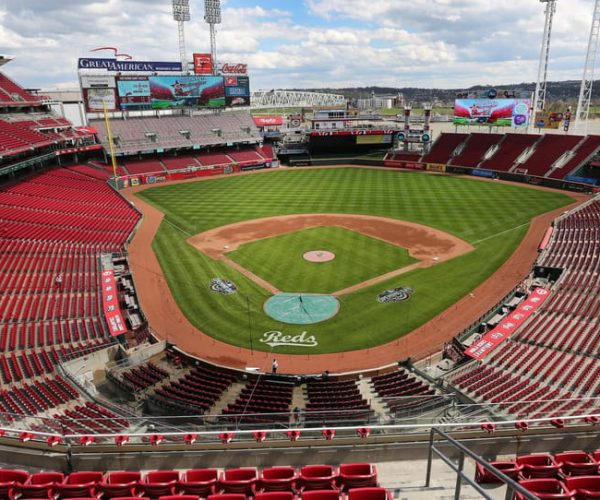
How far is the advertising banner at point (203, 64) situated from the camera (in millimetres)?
89887

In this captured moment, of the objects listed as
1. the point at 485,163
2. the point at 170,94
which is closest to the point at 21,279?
the point at 170,94

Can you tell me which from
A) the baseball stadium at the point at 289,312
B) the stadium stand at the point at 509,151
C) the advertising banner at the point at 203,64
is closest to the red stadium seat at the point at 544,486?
the baseball stadium at the point at 289,312

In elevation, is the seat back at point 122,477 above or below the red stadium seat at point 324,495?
below

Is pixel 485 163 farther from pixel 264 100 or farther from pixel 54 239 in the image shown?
pixel 264 100

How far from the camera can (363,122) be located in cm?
11044

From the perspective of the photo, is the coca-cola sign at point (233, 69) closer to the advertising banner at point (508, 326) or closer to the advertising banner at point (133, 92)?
the advertising banner at point (133, 92)

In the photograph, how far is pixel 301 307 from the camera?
111 ft

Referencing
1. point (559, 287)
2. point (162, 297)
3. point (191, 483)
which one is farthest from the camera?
point (162, 297)

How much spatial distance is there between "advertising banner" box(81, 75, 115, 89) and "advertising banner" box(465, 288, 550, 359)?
81711 millimetres

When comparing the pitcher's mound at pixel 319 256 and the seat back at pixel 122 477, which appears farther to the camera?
the pitcher's mound at pixel 319 256

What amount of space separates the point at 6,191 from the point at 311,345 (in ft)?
142

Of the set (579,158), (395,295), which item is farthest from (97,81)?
(579,158)

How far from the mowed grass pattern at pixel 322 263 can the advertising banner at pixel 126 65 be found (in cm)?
5668

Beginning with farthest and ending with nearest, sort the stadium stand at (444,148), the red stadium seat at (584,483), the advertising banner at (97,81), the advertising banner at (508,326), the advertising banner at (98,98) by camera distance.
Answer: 1. the stadium stand at (444,148)
2. the advertising banner at (98,98)
3. the advertising banner at (97,81)
4. the advertising banner at (508,326)
5. the red stadium seat at (584,483)
